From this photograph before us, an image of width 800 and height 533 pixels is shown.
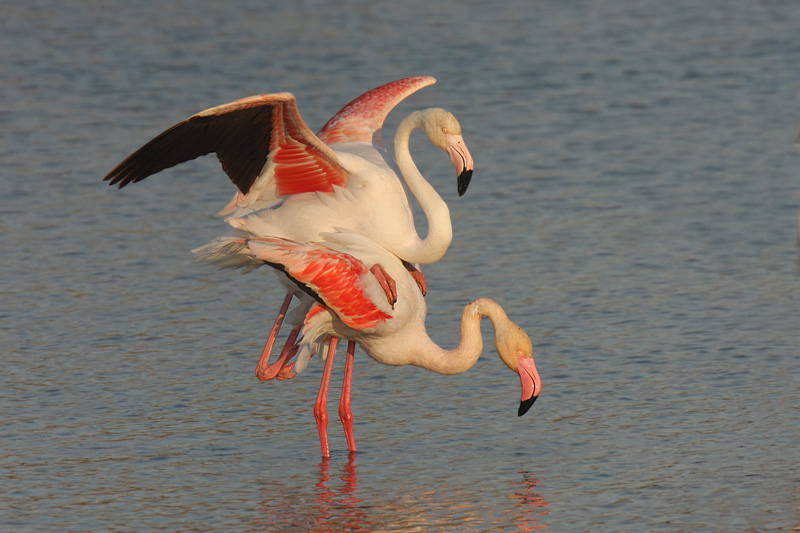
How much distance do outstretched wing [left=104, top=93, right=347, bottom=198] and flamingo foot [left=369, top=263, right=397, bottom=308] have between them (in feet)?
1.64

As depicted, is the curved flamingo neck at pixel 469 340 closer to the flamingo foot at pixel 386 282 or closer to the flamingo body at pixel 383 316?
the flamingo body at pixel 383 316

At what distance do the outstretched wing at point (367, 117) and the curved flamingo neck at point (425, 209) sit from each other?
644mm

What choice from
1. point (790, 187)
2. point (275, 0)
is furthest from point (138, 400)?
point (275, 0)

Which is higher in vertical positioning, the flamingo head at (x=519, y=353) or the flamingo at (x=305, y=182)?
the flamingo at (x=305, y=182)

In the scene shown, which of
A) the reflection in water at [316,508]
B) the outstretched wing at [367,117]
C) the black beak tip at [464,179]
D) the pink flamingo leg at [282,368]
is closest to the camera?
the reflection in water at [316,508]

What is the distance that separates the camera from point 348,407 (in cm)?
693

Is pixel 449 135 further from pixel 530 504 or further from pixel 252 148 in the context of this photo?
pixel 530 504

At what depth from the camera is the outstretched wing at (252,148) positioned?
6488 mm

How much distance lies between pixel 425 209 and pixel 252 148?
35.7 inches

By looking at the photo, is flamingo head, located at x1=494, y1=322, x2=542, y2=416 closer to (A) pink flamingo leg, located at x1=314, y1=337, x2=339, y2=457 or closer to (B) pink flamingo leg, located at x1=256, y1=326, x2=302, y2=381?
(A) pink flamingo leg, located at x1=314, y1=337, x2=339, y2=457

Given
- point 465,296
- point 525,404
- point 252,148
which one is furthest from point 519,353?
point 465,296

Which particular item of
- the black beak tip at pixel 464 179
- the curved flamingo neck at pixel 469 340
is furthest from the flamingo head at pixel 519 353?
the black beak tip at pixel 464 179

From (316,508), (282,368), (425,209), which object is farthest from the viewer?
(282,368)

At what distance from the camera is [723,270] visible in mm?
8742
